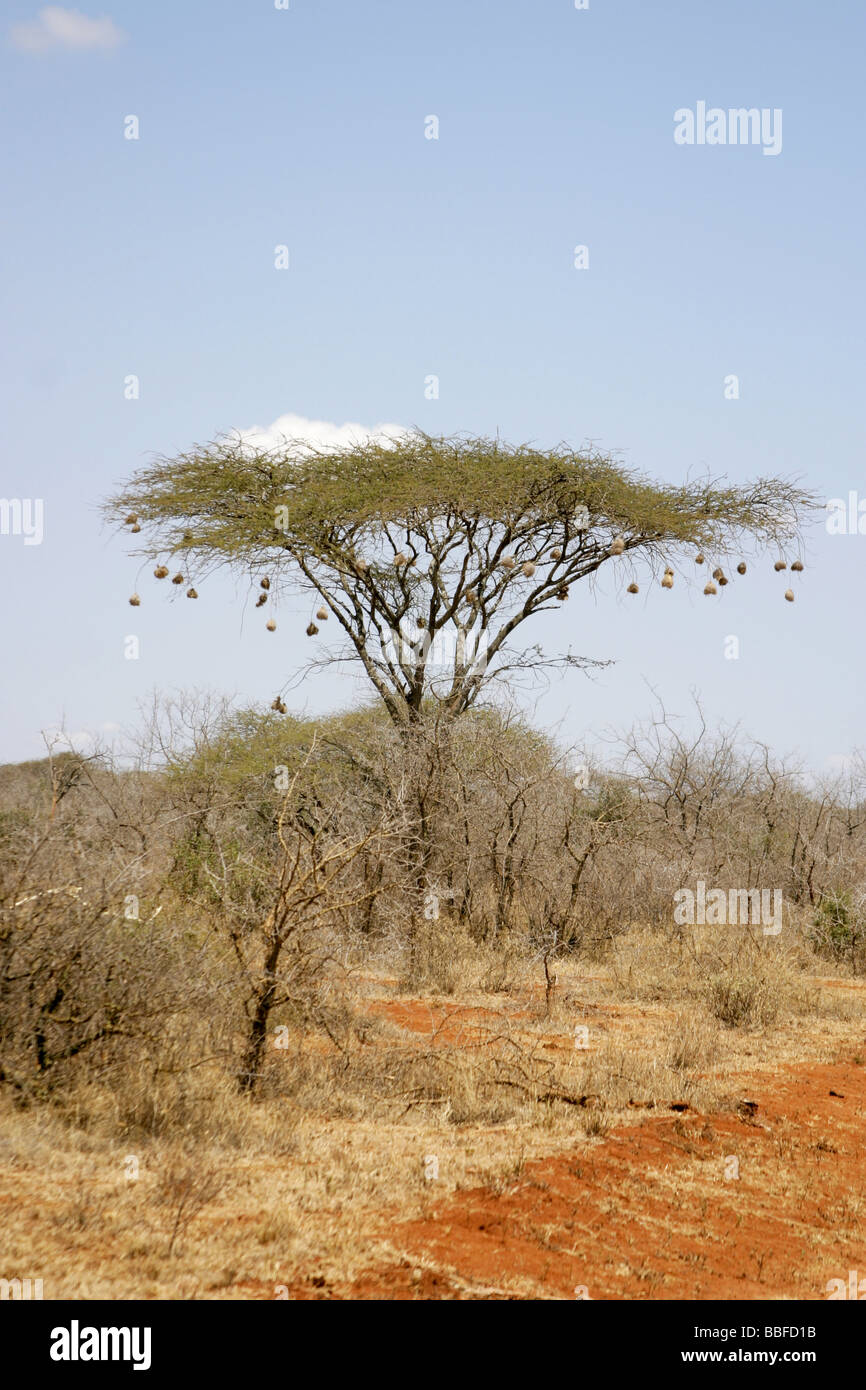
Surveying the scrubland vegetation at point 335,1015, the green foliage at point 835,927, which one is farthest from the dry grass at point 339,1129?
the green foliage at point 835,927

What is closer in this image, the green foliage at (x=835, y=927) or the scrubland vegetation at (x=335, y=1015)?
the scrubland vegetation at (x=335, y=1015)

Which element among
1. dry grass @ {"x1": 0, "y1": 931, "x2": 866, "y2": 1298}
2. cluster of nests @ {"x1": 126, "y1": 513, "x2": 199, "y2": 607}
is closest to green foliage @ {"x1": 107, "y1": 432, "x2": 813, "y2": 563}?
cluster of nests @ {"x1": 126, "y1": 513, "x2": 199, "y2": 607}

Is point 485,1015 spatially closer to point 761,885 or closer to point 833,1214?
point 833,1214

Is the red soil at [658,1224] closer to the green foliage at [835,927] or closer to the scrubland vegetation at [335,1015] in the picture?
the scrubland vegetation at [335,1015]

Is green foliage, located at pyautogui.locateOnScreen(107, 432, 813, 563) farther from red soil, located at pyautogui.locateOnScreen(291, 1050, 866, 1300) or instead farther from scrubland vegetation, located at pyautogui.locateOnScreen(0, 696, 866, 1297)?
red soil, located at pyautogui.locateOnScreen(291, 1050, 866, 1300)

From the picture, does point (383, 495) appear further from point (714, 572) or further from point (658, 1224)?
point (658, 1224)

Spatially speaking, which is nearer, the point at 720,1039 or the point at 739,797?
the point at 720,1039

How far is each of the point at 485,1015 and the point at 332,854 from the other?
410 cm

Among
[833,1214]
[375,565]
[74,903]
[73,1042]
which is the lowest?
[833,1214]

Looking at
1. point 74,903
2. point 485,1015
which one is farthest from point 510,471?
point 74,903

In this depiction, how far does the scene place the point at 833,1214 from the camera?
6.07 metres

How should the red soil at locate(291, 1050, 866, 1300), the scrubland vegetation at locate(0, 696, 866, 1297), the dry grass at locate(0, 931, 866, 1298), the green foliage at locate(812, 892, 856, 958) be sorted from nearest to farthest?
the dry grass at locate(0, 931, 866, 1298)
the red soil at locate(291, 1050, 866, 1300)
the scrubland vegetation at locate(0, 696, 866, 1297)
the green foliage at locate(812, 892, 856, 958)

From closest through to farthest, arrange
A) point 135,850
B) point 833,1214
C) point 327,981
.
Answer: point 833,1214
point 327,981
point 135,850

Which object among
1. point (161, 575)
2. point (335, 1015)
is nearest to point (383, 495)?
point (161, 575)
